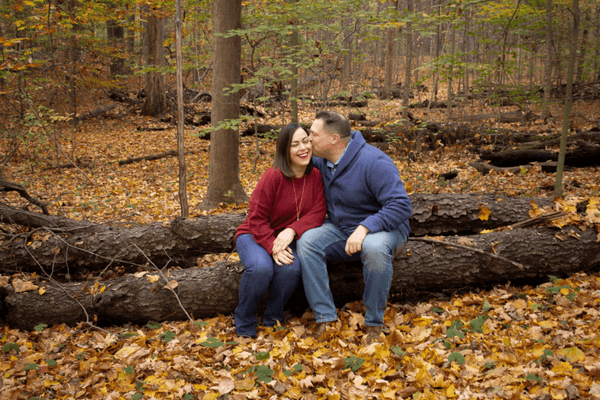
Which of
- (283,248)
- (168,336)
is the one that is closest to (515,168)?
(283,248)

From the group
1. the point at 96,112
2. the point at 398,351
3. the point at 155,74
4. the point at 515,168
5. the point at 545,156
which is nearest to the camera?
the point at 398,351

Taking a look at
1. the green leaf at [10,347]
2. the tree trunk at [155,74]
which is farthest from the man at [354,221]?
the tree trunk at [155,74]

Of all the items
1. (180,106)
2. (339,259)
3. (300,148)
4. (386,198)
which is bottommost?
(339,259)

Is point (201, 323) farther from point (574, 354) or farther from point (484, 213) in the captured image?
point (484, 213)

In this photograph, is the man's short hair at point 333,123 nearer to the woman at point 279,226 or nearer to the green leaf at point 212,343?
the woman at point 279,226

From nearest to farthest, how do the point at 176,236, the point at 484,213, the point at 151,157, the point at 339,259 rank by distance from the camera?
the point at 339,259, the point at 484,213, the point at 176,236, the point at 151,157

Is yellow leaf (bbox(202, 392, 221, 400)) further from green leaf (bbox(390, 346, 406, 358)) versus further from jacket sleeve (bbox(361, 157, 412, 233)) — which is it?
jacket sleeve (bbox(361, 157, 412, 233))

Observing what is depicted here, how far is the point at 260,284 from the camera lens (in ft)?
9.95

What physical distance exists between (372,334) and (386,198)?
1037 mm

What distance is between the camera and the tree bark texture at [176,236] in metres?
3.98

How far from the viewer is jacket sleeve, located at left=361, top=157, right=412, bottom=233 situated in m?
2.94

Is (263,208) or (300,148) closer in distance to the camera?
(300,148)

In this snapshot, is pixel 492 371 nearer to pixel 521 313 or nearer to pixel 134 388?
pixel 521 313

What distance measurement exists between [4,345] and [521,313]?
4.17 metres
